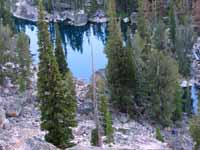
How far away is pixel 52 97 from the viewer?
1457 inches

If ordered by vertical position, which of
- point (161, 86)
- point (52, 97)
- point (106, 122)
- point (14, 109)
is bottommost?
point (106, 122)

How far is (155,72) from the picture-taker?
186ft

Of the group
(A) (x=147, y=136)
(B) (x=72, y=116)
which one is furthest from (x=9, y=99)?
(B) (x=72, y=116)

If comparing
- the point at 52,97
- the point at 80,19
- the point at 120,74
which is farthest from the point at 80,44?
the point at 52,97

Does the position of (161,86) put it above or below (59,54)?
below

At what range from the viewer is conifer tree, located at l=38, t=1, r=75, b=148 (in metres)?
36.9

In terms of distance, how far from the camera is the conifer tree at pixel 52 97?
36875 millimetres

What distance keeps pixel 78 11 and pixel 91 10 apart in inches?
147

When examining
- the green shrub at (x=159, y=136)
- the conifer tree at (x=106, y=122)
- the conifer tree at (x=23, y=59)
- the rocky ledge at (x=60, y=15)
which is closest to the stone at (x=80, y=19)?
the rocky ledge at (x=60, y=15)

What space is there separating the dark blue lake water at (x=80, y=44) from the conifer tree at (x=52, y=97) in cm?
4139

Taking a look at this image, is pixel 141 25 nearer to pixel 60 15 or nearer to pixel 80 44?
pixel 80 44

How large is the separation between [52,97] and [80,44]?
6440 centimetres

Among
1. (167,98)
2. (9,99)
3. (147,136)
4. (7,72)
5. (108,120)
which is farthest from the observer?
(7,72)

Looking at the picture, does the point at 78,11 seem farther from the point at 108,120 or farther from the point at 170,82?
the point at 108,120
